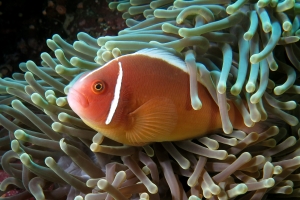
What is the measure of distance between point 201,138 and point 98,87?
1.30 feet

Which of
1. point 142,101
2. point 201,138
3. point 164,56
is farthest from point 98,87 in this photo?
point 201,138

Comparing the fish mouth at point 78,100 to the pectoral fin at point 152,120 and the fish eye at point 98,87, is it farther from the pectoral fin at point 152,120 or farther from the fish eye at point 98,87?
the pectoral fin at point 152,120

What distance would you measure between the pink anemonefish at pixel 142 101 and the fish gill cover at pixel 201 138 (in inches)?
2.2

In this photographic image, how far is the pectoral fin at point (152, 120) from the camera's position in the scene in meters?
0.96

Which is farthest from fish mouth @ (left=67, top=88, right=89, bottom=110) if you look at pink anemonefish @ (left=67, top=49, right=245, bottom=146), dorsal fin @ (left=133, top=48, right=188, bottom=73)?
dorsal fin @ (left=133, top=48, right=188, bottom=73)

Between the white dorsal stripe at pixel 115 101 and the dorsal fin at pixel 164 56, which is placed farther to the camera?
the dorsal fin at pixel 164 56

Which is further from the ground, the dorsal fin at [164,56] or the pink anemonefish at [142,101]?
the dorsal fin at [164,56]

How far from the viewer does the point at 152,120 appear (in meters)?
0.96

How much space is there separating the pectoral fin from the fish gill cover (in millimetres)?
86

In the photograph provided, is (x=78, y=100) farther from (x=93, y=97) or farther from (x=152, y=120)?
(x=152, y=120)

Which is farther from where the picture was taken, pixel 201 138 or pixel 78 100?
pixel 201 138

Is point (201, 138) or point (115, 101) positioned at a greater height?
point (115, 101)

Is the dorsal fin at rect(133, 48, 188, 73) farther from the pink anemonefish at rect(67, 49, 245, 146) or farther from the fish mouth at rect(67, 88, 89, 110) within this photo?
the fish mouth at rect(67, 88, 89, 110)

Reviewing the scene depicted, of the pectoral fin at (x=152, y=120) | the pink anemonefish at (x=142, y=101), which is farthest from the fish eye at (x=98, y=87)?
the pectoral fin at (x=152, y=120)
